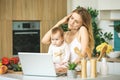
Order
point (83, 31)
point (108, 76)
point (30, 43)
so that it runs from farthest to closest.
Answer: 1. point (30, 43)
2. point (83, 31)
3. point (108, 76)

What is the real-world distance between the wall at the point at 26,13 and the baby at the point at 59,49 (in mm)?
2690

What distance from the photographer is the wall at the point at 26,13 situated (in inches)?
185

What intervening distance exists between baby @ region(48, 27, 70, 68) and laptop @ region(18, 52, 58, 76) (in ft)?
0.60

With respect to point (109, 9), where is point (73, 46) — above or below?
below

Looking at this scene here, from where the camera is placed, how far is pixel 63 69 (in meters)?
1.99

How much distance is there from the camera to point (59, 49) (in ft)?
6.90

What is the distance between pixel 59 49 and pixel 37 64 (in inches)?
10.6

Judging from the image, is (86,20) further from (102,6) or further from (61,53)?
(102,6)

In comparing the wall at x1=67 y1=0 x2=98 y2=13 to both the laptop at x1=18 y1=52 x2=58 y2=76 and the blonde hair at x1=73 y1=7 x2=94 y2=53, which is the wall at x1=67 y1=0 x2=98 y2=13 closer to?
the blonde hair at x1=73 y1=7 x2=94 y2=53

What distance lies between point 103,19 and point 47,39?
8.42ft

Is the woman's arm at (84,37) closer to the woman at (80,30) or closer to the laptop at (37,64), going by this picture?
the woman at (80,30)

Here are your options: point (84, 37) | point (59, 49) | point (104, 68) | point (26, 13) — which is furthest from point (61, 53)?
point (26, 13)

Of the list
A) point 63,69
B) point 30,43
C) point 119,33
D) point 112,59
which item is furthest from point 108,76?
point 30,43

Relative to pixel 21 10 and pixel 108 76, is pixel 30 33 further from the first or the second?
pixel 108 76
